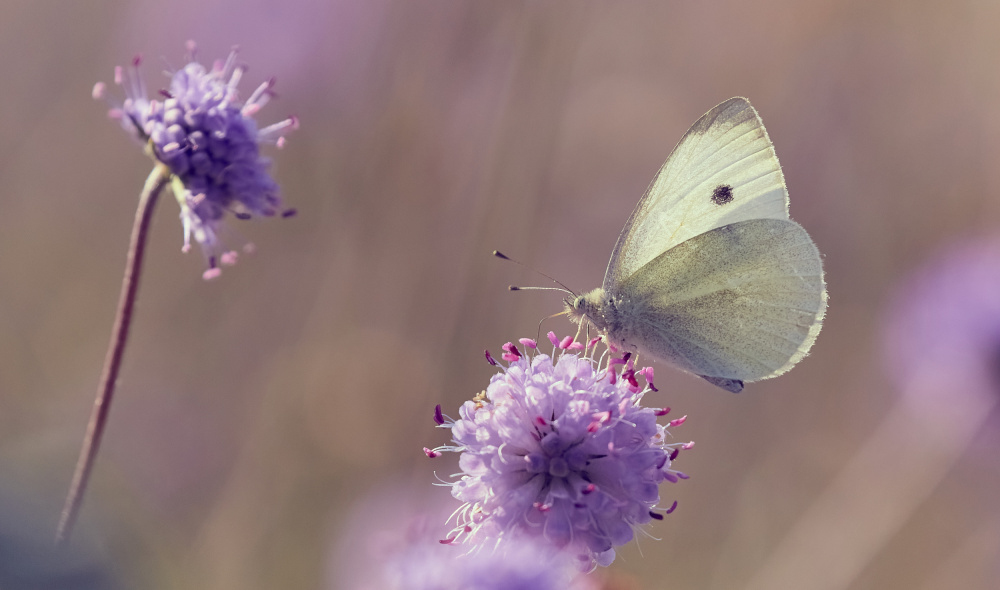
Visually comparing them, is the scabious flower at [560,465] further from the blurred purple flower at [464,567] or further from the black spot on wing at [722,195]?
the black spot on wing at [722,195]

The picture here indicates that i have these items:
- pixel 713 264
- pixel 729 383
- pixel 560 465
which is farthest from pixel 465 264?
pixel 560 465

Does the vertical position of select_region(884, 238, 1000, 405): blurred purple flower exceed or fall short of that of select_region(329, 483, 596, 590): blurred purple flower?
Result: it falls short

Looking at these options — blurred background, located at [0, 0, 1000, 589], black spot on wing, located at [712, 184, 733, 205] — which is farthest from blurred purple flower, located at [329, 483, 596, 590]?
black spot on wing, located at [712, 184, 733, 205]

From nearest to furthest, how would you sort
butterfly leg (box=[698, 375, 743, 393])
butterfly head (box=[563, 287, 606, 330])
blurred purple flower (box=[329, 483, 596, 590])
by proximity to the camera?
blurred purple flower (box=[329, 483, 596, 590]) → butterfly leg (box=[698, 375, 743, 393]) → butterfly head (box=[563, 287, 606, 330])

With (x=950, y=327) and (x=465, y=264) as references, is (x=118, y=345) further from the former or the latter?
(x=950, y=327)

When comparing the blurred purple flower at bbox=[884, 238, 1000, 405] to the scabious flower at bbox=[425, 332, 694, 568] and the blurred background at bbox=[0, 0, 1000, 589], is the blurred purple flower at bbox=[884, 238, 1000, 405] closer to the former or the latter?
the blurred background at bbox=[0, 0, 1000, 589]

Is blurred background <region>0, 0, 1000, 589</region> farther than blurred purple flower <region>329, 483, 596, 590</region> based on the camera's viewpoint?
Yes
